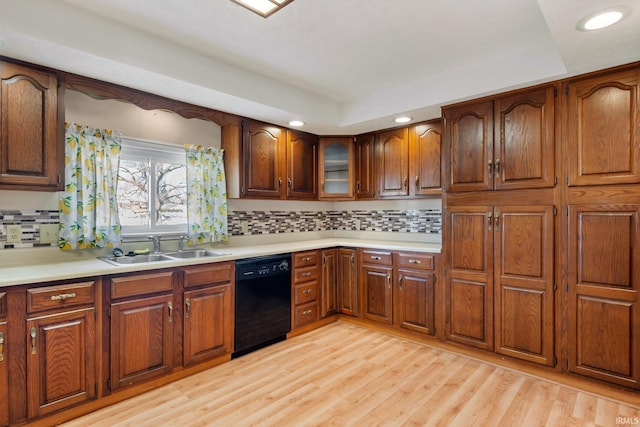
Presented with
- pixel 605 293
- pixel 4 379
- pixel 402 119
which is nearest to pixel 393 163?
pixel 402 119

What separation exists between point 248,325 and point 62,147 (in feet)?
6.13

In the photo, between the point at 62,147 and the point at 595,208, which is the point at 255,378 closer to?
the point at 62,147

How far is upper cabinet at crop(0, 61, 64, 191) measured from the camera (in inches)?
76.7

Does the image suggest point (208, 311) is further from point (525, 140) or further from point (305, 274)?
point (525, 140)

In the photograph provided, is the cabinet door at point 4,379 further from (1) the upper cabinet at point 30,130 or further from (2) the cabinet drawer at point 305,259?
(2) the cabinet drawer at point 305,259

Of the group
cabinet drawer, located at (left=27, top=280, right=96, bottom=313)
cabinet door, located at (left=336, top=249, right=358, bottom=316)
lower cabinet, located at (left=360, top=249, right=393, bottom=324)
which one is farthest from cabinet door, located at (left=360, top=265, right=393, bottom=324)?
cabinet drawer, located at (left=27, top=280, right=96, bottom=313)

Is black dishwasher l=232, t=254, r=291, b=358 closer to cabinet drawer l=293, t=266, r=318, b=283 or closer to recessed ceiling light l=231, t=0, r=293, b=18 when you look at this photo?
cabinet drawer l=293, t=266, r=318, b=283

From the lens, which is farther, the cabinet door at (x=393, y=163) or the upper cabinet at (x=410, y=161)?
the cabinet door at (x=393, y=163)

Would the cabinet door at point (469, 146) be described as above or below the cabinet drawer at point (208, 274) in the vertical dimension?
above

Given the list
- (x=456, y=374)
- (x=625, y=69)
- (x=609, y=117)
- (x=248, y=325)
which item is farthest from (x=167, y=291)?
(x=625, y=69)

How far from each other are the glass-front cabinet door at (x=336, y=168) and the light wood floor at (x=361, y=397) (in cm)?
180

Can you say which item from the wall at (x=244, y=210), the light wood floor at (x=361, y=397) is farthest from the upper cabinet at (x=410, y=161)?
the light wood floor at (x=361, y=397)

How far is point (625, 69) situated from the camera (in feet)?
7.11

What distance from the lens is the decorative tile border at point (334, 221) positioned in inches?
141
